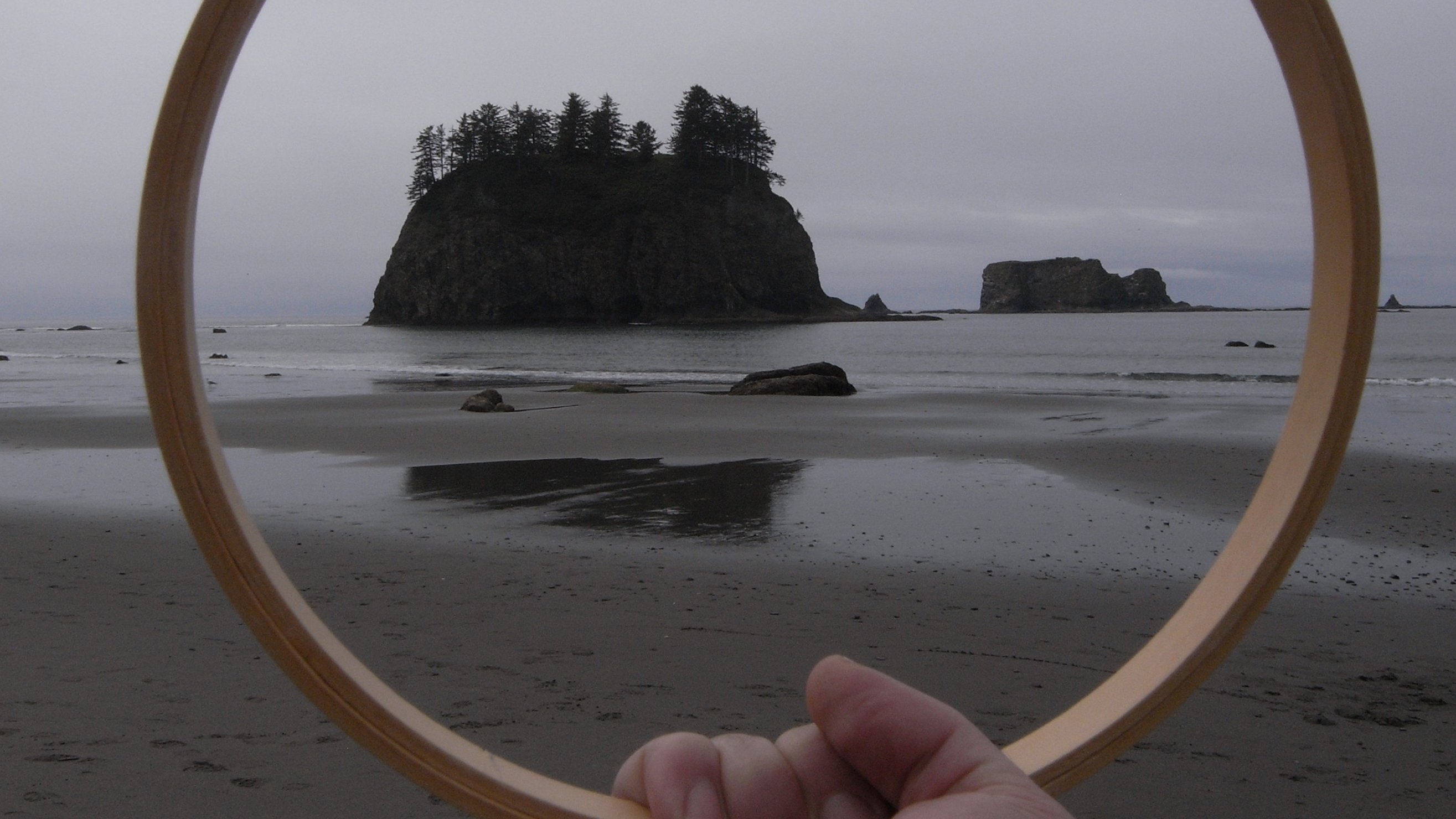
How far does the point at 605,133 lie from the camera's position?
4085 inches

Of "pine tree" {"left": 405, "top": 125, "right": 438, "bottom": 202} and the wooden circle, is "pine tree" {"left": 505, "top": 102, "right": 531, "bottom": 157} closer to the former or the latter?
"pine tree" {"left": 405, "top": 125, "right": 438, "bottom": 202}

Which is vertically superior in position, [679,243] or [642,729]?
[679,243]

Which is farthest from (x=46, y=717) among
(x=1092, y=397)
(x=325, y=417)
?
(x=1092, y=397)

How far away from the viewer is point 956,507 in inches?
368

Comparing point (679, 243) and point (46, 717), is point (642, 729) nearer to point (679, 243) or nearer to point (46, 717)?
point (46, 717)

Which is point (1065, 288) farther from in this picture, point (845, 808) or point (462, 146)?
point (845, 808)

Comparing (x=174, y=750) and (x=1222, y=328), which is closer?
(x=174, y=750)

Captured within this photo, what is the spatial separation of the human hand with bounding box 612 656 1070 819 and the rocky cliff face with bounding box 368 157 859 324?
9417cm

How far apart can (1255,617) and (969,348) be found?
62.0m

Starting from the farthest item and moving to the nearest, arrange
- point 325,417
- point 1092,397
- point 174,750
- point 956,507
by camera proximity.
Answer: point 1092,397 < point 325,417 < point 956,507 < point 174,750

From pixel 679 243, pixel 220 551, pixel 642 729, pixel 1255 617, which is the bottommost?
pixel 642 729

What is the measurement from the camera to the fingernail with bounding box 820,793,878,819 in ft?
4.06

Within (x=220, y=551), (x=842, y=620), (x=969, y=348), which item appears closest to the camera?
(x=220, y=551)

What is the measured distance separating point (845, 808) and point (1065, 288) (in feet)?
491
